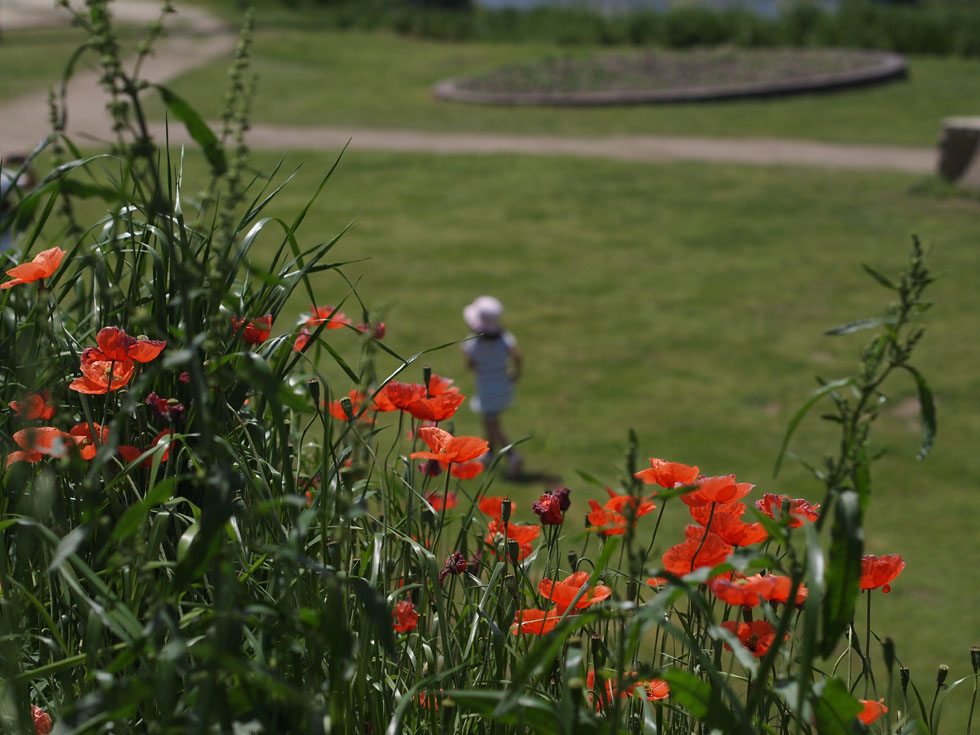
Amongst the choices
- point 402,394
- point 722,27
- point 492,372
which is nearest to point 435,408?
point 402,394

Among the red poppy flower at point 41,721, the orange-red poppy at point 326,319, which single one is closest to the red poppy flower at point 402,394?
the orange-red poppy at point 326,319

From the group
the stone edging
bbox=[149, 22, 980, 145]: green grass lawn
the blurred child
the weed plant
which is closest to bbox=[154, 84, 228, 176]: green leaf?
the weed plant

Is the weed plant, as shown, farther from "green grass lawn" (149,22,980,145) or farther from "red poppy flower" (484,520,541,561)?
"green grass lawn" (149,22,980,145)

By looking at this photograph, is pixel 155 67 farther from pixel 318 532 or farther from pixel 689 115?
pixel 318 532

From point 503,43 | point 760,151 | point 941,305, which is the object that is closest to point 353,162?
point 760,151

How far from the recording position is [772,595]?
147 centimetres

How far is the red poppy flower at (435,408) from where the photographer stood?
1.77m

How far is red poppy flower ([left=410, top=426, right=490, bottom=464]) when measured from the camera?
66.6 inches

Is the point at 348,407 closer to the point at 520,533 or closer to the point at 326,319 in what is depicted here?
the point at 326,319

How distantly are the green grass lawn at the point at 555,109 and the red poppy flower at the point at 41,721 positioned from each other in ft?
48.4

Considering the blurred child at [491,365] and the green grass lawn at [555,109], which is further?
the green grass lawn at [555,109]

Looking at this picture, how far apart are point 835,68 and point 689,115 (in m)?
4.28

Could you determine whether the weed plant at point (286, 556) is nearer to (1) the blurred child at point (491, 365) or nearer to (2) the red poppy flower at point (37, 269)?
(2) the red poppy flower at point (37, 269)

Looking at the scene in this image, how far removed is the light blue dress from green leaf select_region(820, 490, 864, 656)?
15.8 ft
